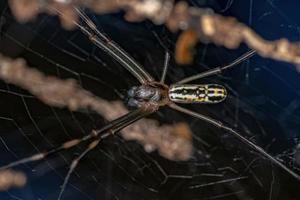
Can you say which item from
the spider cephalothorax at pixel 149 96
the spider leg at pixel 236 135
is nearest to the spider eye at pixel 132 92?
the spider cephalothorax at pixel 149 96

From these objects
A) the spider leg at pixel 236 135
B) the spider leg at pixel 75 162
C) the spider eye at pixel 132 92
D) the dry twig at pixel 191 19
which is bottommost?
the spider leg at pixel 75 162

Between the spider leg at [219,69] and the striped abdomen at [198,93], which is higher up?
the spider leg at [219,69]

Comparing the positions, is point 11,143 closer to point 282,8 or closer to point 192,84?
point 192,84

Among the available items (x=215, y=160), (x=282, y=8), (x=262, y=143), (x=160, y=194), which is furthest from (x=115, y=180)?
(x=282, y=8)

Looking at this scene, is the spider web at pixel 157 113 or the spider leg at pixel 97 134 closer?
the spider leg at pixel 97 134

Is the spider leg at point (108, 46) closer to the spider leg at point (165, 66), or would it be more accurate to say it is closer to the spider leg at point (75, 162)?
the spider leg at point (165, 66)

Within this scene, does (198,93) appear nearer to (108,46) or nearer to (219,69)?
(219,69)

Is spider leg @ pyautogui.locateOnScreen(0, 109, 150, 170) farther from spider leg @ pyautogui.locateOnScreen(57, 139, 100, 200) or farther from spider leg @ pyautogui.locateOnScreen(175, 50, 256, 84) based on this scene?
spider leg @ pyautogui.locateOnScreen(175, 50, 256, 84)

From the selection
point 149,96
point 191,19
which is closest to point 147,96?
point 149,96
